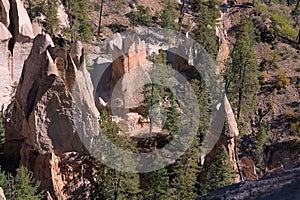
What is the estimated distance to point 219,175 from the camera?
105ft

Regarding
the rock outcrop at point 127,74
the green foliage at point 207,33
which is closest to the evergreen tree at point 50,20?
the rock outcrop at point 127,74

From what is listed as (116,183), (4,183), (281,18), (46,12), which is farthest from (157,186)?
(281,18)

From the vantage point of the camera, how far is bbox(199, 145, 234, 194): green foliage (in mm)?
31952

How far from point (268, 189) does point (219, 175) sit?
624 inches

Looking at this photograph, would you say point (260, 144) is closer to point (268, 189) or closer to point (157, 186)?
point (157, 186)

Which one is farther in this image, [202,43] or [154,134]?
[202,43]

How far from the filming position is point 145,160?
3469 centimetres

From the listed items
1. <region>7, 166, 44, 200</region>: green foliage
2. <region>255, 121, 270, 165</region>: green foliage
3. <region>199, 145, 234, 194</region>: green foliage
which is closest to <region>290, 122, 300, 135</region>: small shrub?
<region>255, 121, 270, 165</region>: green foliage

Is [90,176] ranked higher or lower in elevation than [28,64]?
lower

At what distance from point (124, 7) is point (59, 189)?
4439 cm

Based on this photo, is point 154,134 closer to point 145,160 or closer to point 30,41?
point 145,160

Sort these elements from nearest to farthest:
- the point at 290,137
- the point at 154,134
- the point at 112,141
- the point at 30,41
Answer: the point at 112,141, the point at 154,134, the point at 30,41, the point at 290,137

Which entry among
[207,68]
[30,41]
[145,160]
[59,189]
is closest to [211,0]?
[207,68]

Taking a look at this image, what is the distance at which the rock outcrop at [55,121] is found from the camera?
31.7 m
